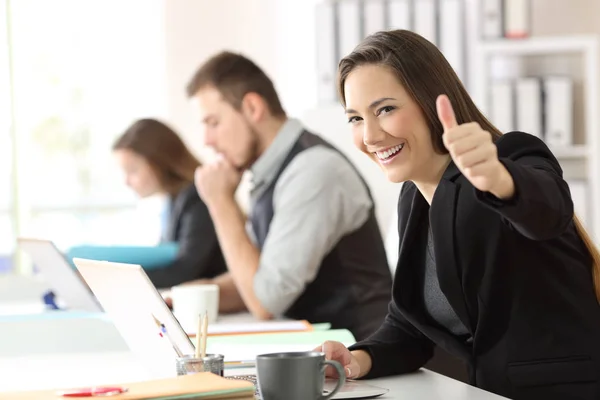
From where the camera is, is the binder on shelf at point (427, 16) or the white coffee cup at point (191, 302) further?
the binder on shelf at point (427, 16)

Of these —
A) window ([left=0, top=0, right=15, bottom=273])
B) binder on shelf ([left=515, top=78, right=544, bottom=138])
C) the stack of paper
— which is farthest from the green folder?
window ([left=0, top=0, right=15, bottom=273])

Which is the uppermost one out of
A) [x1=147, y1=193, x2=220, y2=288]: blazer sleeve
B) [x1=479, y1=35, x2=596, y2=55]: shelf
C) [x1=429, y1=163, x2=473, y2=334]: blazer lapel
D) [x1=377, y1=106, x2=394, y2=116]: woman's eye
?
[x1=479, y1=35, x2=596, y2=55]: shelf

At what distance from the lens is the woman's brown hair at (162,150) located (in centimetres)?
357

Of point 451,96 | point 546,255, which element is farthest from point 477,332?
point 451,96

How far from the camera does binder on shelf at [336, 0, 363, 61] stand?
3.95m

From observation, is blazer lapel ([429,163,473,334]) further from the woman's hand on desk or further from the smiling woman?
the woman's hand on desk

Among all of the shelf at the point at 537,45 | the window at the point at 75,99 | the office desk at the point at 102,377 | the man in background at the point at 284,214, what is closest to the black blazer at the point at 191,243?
the man in background at the point at 284,214

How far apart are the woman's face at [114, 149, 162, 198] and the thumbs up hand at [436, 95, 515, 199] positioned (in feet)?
8.32

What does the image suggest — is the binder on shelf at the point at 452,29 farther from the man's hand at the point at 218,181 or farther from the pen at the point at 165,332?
the pen at the point at 165,332

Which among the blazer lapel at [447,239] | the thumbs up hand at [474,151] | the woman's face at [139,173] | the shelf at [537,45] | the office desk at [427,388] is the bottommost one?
the office desk at [427,388]

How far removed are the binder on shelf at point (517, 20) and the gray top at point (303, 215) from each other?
1.70 meters

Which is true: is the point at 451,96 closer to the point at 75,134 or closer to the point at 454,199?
the point at 454,199

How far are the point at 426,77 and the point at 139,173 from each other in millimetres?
2286

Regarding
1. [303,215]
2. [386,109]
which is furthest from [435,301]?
[303,215]
